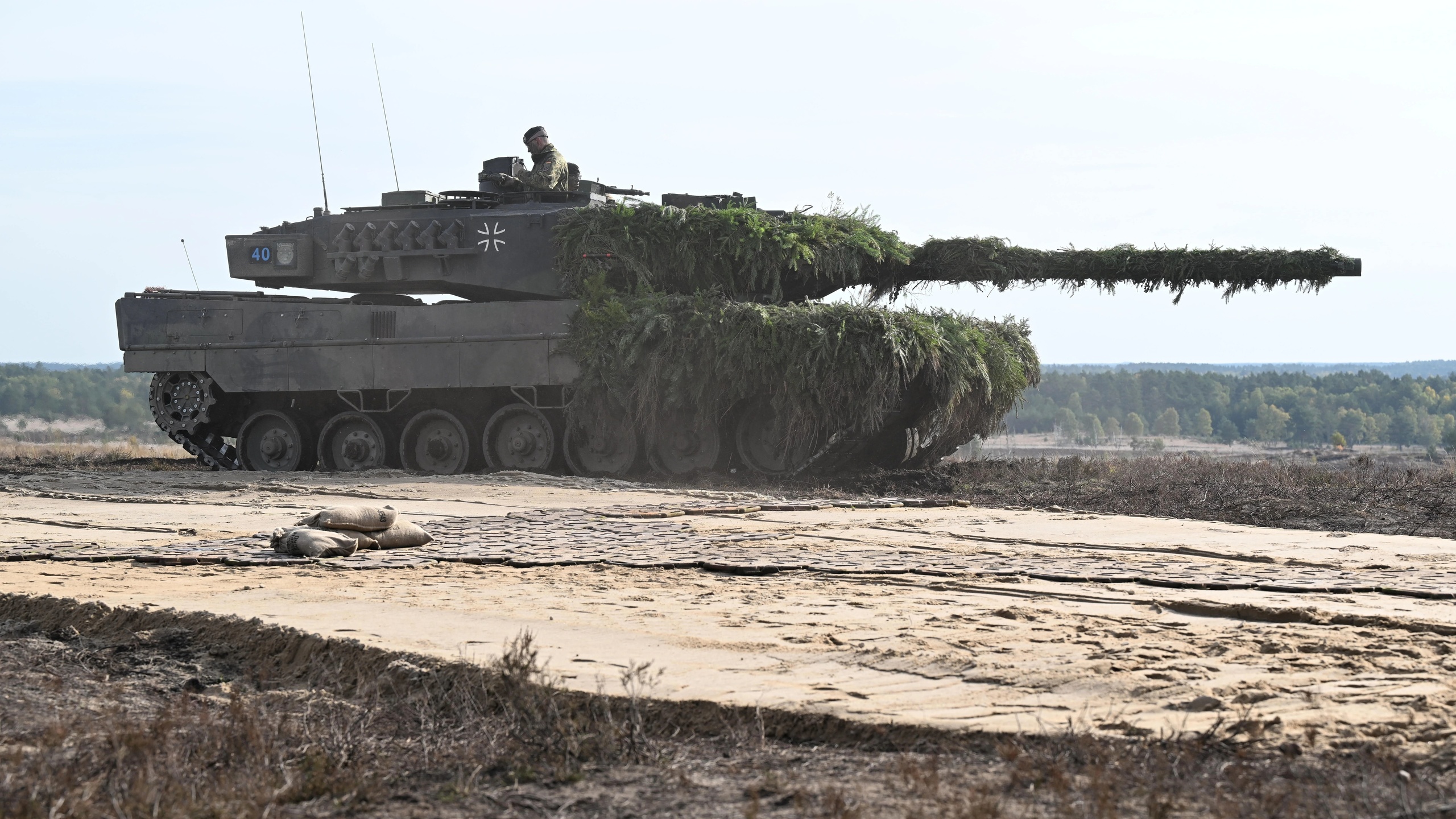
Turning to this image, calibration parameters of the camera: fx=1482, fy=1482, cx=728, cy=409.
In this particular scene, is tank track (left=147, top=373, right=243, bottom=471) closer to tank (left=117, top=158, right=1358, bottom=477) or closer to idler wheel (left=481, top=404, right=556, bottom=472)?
tank (left=117, top=158, right=1358, bottom=477)

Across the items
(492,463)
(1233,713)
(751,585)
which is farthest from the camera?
(492,463)

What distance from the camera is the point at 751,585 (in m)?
6.84

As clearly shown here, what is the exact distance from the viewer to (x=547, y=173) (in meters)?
16.6

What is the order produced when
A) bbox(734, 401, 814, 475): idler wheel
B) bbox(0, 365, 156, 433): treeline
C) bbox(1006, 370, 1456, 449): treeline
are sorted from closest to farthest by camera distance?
1. bbox(734, 401, 814, 475): idler wheel
2. bbox(1006, 370, 1456, 449): treeline
3. bbox(0, 365, 156, 433): treeline

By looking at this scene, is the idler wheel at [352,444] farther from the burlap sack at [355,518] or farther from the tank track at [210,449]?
the burlap sack at [355,518]

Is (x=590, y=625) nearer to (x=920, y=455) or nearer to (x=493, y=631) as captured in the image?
(x=493, y=631)

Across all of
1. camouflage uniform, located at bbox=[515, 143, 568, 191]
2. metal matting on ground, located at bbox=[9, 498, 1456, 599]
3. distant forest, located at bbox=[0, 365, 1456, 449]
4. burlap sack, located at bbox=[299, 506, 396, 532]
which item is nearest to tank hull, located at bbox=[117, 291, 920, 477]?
camouflage uniform, located at bbox=[515, 143, 568, 191]

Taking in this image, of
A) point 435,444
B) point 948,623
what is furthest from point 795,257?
point 948,623

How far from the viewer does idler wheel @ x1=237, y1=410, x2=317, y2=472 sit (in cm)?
1711

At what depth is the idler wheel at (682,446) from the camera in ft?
49.6

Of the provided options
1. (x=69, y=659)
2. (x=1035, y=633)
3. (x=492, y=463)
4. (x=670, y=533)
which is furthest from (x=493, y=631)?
(x=492, y=463)

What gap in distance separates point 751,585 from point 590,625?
134 centimetres

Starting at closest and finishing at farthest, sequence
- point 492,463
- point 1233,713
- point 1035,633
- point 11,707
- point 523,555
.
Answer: point 1233,713 → point 11,707 → point 1035,633 → point 523,555 → point 492,463

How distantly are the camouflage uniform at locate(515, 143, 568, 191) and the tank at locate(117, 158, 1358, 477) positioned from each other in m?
0.17
